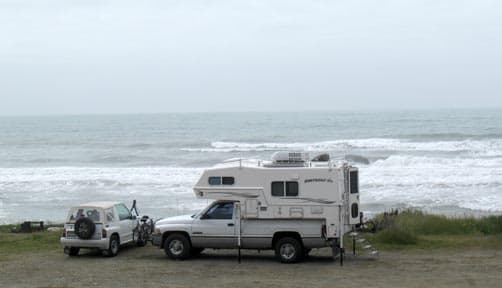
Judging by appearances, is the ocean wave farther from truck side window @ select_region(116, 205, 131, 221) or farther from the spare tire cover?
the spare tire cover

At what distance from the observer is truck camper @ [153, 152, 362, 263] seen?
1489cm

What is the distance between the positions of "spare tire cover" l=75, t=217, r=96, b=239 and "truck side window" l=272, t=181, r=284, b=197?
13.5ft

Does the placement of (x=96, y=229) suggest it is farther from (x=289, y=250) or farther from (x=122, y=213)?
(x=289, y=250)

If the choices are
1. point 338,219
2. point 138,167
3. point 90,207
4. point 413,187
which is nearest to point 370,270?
point 338,219

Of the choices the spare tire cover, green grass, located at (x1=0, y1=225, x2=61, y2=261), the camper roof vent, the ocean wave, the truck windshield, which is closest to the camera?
the camper roof vent

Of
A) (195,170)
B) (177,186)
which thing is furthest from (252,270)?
(195,170)

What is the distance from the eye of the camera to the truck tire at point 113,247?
53.4 feet

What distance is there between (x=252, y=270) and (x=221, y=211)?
171 centimetres

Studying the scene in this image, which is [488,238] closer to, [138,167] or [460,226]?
[460,226]

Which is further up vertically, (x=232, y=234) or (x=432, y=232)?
(x=232, y=234)

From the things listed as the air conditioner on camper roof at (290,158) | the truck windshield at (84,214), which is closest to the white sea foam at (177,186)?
the truck windshield at (84,214)

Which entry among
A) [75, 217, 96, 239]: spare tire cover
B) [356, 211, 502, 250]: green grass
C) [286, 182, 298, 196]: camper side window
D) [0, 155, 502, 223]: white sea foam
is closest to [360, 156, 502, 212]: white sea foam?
[0, 155, 502, 223]: white sea foam

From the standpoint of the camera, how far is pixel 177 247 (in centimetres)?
1574

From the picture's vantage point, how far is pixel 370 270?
14.2 metres
